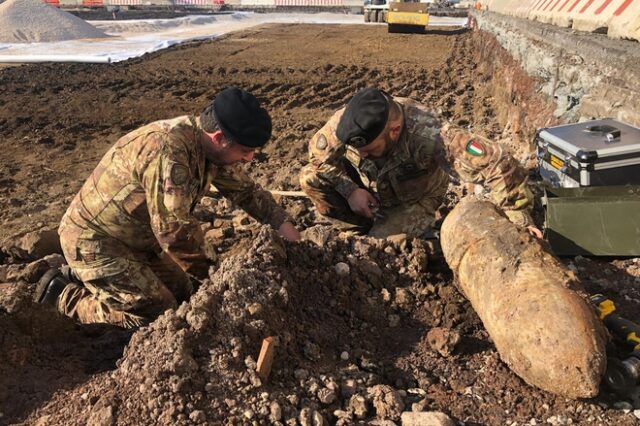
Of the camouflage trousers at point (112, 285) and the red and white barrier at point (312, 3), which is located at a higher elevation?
the camouflage trousers at point (112, 285)

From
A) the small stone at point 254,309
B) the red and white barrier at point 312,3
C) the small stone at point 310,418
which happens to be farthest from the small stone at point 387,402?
the red and white barrier at point 312,3

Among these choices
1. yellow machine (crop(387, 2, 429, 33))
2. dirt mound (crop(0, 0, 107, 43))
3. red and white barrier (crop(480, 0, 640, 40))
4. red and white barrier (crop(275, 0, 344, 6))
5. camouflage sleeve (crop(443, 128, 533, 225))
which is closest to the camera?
camouflage sleeve (crop(443, 128, 533, 225))

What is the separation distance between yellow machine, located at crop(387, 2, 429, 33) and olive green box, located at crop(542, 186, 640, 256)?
19.1m

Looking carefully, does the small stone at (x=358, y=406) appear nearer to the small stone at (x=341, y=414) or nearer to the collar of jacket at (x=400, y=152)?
the small stone at (x=341, y=414)

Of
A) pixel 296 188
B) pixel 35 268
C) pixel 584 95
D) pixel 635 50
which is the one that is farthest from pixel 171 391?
pixel 635 50

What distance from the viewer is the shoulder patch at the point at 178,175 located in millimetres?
2730

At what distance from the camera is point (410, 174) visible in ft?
13.1

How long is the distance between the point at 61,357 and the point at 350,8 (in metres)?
36.3

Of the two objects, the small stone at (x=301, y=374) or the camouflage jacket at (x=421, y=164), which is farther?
the camouflage jacket at (x=421, y=164)

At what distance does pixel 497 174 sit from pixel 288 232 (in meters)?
1.27

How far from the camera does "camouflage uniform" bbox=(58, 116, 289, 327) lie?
110 inches

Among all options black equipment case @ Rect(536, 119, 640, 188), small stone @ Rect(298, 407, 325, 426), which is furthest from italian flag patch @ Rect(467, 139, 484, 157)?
small stone @ Rect(298, 407, 325, 426)

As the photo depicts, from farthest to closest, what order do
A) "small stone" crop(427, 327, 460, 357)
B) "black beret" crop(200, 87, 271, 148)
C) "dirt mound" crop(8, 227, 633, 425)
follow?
1. "black beret" crop(200, 87, 271, 148)
2. "small stone" crop(427, 327, 460, 357)
3. "dirt mound" crop(8, 227, 633, 425)

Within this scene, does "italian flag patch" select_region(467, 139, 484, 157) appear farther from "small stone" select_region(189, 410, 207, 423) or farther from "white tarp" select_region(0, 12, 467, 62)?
"white tarp" select_region(0, 12, 467, 62)
